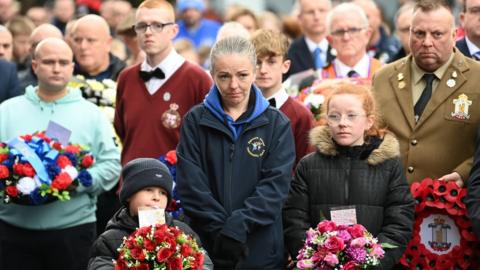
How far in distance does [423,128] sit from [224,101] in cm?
162

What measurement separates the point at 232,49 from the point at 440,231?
2026 mm

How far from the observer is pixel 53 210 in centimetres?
995

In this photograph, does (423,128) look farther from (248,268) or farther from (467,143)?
(248,268)

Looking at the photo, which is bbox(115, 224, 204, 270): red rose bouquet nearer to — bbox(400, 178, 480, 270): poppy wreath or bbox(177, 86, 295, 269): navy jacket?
bbox(177, 86, 295, 269): navy jacket

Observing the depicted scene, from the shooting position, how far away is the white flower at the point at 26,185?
31.1ft

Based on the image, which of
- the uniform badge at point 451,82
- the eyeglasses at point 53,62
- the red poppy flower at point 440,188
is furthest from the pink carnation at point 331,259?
the eyeglasses at point 53,62

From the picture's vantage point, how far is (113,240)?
25.7ft

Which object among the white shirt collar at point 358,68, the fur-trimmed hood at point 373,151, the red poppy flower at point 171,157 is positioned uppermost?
the white shirt collar at point 358,68

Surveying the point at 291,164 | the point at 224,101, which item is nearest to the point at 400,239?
the point at 291,164

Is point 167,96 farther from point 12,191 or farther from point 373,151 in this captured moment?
point 373,151

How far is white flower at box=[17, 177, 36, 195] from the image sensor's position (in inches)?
374

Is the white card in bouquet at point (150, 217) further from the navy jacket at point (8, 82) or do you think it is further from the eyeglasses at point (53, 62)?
the navy jacket at point (8, 82)

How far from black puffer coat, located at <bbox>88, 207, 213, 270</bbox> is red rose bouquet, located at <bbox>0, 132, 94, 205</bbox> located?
173 cm

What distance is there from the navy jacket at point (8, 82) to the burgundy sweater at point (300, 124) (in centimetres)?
360
